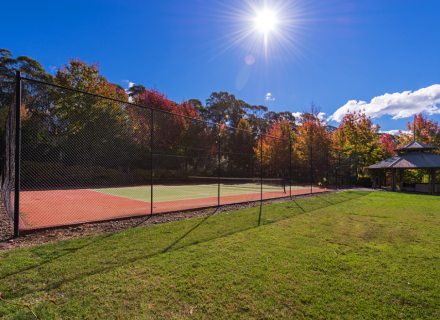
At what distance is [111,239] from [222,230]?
6.96 ft

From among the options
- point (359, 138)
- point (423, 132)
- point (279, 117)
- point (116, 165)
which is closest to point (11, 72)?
point (116, 165)

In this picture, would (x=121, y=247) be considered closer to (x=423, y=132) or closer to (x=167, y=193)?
(x=167, y=193)

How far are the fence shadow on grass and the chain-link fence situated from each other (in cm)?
129

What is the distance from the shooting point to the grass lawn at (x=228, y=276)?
200cm

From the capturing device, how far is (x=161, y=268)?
9.25ft

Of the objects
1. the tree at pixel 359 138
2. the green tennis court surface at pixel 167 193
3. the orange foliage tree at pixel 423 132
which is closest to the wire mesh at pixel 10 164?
the green tennis court surface at pixel 167 193

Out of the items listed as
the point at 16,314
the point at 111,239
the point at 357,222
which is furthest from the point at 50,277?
the point at 357,222

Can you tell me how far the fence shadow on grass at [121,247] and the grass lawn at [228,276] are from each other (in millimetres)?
16

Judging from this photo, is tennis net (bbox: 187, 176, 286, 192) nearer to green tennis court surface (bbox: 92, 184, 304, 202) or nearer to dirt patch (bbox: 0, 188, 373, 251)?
green tennis court surface (bbox: 92, 184, 304, 202)

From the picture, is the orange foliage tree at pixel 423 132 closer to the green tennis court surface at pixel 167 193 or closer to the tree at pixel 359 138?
the tree at pixel 359 138

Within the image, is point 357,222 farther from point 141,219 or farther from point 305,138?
point 305,138

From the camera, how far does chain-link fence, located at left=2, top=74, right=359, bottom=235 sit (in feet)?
24.0

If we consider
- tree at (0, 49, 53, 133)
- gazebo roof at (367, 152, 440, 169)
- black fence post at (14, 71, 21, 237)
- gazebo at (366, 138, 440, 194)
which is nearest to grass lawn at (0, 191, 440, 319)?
black fence post at (14, 71, 21, 237)

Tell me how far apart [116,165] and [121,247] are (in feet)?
44.1
